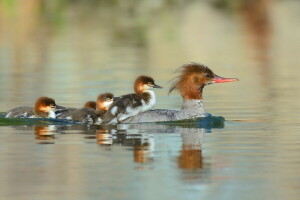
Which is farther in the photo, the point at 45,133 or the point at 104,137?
the point at 45,133

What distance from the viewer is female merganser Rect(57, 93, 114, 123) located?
12.6 meters

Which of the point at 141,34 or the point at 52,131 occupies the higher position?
the point at 141,34

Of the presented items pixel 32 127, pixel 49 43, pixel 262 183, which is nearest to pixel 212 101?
pixel 32 127

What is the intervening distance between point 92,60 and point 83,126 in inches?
368

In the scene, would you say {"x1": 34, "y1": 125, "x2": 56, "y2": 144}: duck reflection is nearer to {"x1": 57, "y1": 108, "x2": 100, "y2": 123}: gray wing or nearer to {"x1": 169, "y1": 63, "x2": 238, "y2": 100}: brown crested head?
{"x1": 57, "y1": 108, "x2": 100, "y2": 123}: gray wing

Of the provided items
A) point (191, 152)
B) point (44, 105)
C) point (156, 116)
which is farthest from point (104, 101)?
point (191, 152)

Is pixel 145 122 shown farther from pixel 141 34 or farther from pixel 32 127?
pixel 141 34

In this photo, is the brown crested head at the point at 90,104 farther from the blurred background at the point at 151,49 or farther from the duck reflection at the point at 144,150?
the duck reflection at the point at 144,150

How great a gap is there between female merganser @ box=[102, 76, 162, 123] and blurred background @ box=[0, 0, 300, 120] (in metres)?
1.06

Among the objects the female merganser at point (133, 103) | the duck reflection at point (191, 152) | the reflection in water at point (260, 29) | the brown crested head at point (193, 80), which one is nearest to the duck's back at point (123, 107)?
the female merganser at point (133, 103)

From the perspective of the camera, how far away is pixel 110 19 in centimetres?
3366

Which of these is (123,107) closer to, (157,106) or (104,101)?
(104,101)

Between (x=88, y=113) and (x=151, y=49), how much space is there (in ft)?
37.1

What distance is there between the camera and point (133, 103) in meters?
12.6
